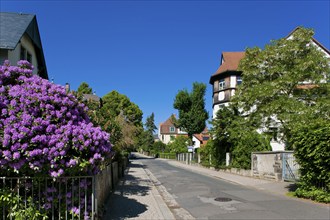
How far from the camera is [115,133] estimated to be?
12523 mm

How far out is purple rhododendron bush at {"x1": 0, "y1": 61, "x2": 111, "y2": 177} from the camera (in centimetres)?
569

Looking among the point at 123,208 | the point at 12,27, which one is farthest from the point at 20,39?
the point at 123,208

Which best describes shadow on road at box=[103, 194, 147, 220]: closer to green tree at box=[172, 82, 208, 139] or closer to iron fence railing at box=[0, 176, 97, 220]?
iron fence railing at box=[0, 176, 97, 220]

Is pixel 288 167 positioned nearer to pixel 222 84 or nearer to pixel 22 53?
pixel 22 53

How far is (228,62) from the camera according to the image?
44781 millimetres

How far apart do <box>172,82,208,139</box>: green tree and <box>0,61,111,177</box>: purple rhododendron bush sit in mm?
42259

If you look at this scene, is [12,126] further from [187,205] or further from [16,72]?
[187,205]

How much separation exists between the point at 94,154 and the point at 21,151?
4.57 feet

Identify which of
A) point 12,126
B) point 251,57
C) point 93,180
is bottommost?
point 93,180

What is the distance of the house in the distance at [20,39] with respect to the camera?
15578 millimetres

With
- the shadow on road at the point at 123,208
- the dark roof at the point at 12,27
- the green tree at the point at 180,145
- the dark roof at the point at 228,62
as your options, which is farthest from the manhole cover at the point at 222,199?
the green tree at the point at 180,145

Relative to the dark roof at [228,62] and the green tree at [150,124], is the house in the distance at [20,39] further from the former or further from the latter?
the green tree at [150,124]

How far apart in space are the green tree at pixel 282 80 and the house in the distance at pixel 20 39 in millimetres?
12488

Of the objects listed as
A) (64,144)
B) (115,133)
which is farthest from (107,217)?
(115,133)
